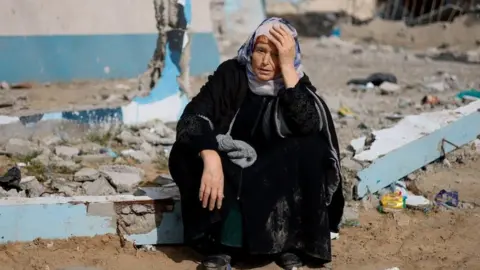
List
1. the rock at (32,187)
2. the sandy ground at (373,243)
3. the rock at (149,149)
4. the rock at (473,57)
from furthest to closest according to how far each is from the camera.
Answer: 1. the rock at (473,57)
2. the rock at (149,149)
3. the rock at (32,187)
4. the sandy ground at (373,243)

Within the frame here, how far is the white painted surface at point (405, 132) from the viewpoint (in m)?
4.62

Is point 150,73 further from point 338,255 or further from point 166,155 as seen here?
point 338,255

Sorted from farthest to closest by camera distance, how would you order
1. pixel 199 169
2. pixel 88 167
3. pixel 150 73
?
pixel 150 73 < pixel 88 167 < pixel 199 169

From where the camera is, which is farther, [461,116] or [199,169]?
[461,116]

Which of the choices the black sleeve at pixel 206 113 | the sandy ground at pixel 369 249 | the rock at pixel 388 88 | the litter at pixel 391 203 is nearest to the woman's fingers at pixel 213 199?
the black sleeve at pixel 206 113

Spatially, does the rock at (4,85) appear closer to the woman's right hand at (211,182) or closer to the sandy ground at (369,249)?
the sandy ground at (369,249)

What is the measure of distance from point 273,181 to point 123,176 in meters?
1.41

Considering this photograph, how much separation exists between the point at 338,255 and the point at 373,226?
481 mm

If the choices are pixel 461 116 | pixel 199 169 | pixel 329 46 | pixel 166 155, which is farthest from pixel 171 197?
pixel 329 46

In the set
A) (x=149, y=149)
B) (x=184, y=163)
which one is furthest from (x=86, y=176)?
(x=184, y=163)

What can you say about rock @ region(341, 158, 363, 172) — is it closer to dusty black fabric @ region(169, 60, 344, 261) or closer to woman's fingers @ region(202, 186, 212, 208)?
dusty black fabric @ region(169, 60, 344, 261)

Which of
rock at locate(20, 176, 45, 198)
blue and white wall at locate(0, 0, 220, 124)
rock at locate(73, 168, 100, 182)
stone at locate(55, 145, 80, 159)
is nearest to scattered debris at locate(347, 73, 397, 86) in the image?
blue and white wall at locate(0, 0, 220, 124)

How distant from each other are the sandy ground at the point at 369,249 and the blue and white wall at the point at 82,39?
9.13ft

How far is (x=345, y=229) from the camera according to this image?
161 inches
